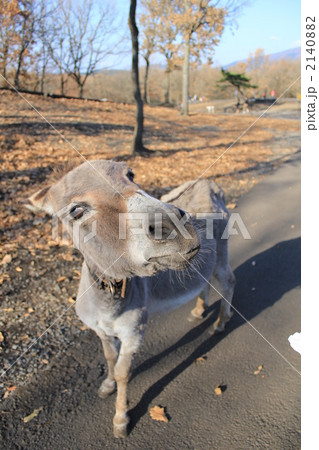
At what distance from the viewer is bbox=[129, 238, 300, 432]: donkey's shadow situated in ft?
10.6

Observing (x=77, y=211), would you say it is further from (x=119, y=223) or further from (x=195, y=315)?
(x=195, y=315)

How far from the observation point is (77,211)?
1953mm

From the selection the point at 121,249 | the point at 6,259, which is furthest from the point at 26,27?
the point at 121,249

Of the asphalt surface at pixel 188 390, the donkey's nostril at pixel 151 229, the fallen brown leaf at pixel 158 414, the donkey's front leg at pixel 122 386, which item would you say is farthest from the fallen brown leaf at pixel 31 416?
the donkey's nostril at pixel 151 229

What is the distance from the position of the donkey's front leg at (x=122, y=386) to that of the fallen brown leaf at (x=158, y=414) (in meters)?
0.27

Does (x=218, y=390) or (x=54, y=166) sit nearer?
(x=218, y=390)

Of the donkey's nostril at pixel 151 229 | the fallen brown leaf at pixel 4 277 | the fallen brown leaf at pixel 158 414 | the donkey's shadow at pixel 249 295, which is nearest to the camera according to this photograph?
the donkey's nostril at pixel 151 229

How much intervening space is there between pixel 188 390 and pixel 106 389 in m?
0.79

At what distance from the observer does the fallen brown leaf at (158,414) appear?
2.84 m

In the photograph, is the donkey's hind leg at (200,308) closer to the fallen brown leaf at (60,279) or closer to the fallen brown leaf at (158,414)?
the fallen brown leaf at (158,414)

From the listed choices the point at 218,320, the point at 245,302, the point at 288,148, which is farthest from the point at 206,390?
the point at 288,148

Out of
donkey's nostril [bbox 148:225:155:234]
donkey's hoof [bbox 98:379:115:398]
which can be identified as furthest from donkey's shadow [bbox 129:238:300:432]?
donkey's nostril [bbox 148:225:155:234]

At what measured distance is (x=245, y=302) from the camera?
4.41 meters
